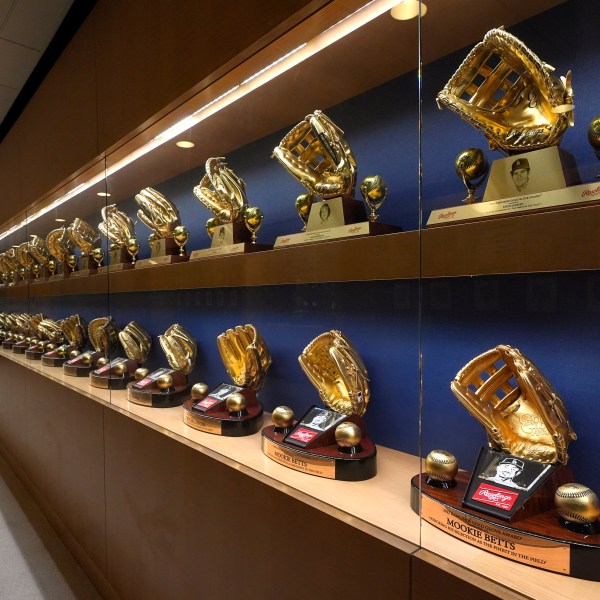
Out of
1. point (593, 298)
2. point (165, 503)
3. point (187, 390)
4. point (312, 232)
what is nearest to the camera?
point (593, 298)

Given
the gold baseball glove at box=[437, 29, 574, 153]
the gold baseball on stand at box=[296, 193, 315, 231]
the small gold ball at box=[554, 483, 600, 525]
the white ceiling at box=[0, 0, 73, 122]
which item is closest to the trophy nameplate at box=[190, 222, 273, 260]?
the gold baseball on stand at box=[296, 193, 315, 231]

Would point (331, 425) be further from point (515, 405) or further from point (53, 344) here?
point (53, 344)

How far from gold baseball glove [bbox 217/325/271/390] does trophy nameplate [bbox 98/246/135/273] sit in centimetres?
54

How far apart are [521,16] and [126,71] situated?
113 cm

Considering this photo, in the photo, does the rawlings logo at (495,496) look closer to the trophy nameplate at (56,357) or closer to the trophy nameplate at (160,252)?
the trophy nameplate at (160,252)

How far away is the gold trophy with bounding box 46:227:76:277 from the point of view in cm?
218

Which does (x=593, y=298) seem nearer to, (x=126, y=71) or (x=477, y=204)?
(x=477, y=204)

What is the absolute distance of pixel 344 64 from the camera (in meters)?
1.01

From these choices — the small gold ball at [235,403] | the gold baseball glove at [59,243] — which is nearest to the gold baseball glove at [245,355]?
the small gold ball at [235,403]

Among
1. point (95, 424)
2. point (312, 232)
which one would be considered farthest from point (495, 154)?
point (95, 424)

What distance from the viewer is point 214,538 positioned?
1048mm

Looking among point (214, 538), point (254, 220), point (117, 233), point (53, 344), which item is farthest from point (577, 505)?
point (53, 344)

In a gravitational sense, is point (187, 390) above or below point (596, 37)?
below

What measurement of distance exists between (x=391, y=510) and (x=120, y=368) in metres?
1.26
